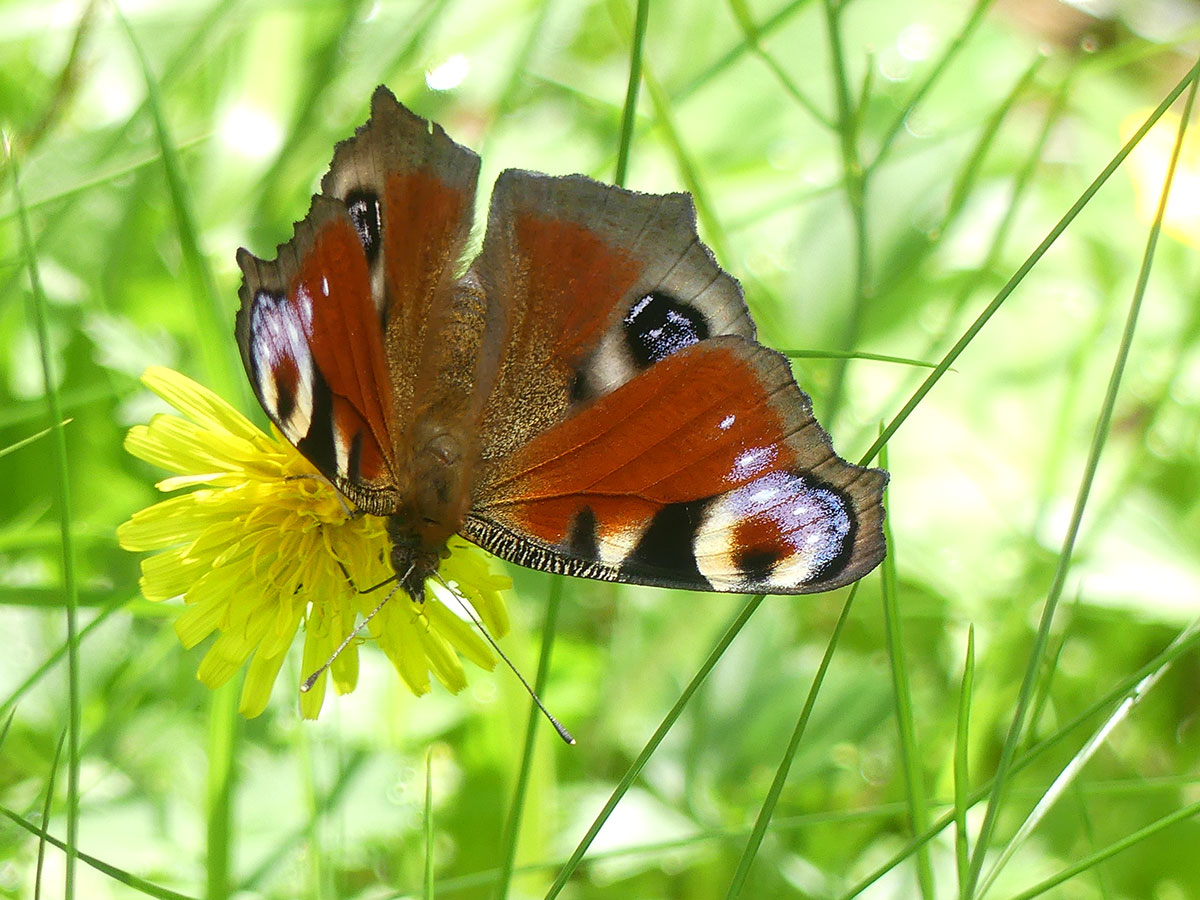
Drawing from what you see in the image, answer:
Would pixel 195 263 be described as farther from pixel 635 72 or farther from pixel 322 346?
pixel 635 72

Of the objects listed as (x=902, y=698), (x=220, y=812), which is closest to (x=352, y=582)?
(x=220, y=812)

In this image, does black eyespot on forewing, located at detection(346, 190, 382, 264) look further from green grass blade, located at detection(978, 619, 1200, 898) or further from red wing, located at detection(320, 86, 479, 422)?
green grass blade, located at detection(978, 619, 1200, 898)

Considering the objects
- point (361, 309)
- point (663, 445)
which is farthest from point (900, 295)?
point (361, 309)

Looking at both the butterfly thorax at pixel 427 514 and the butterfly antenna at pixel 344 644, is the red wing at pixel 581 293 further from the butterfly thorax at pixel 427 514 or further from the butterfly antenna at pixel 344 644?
the butterfly antenna at pixel 344 644

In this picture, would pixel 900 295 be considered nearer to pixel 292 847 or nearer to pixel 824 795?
pixel 824 795

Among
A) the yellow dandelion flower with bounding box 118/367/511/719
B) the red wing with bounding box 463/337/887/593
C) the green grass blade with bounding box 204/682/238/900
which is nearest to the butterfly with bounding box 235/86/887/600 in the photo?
the red wing with bounding box 463/337/887/593
